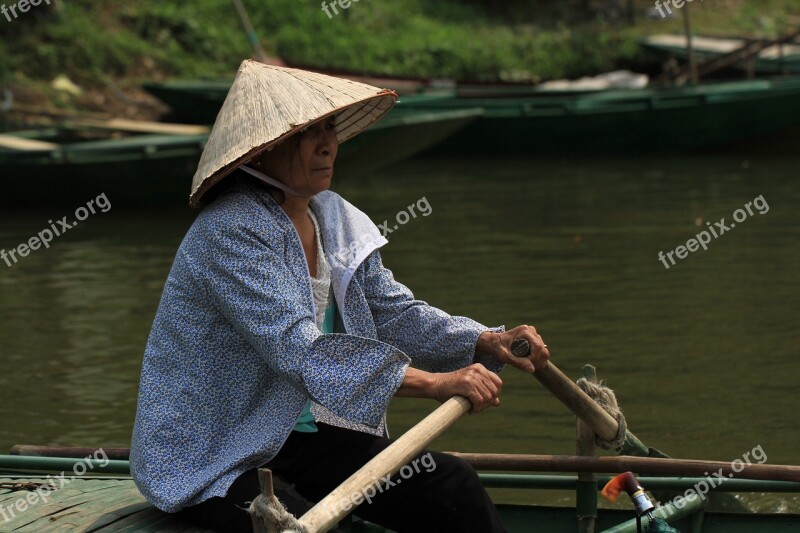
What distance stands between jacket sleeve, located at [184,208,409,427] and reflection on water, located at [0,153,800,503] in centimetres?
254

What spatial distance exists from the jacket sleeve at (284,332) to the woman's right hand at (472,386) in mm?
84

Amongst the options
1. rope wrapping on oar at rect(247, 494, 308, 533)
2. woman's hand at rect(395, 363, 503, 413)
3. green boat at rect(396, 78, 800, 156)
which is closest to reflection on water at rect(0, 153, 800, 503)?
green boat at rect(396, 78, 800, 156)

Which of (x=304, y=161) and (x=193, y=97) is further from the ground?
(x=304, y=161)

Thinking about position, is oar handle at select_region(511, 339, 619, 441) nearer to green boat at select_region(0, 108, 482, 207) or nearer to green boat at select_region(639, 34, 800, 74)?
green boat at select_region(0, 108, 482, 207)

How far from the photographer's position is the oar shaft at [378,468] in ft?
6.80

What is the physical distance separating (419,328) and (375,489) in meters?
0.49

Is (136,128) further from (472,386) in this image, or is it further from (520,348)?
(472,386)

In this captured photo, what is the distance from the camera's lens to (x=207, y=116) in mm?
12508

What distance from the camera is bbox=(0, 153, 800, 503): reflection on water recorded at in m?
5.23

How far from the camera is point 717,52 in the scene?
46.6 feet

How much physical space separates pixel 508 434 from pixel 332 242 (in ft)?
8.27
